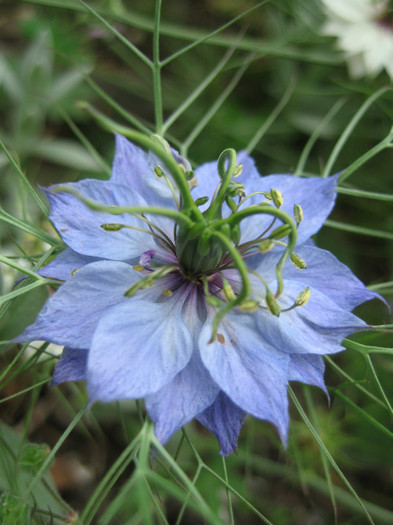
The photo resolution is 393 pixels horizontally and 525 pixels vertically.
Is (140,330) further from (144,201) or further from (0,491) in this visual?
(0,491)

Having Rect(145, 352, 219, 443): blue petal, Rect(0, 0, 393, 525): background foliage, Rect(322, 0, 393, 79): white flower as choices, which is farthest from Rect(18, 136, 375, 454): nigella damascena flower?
Rect(322, 0, 393, 79): white flower

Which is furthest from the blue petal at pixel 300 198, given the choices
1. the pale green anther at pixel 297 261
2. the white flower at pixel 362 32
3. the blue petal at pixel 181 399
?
the white flower at pixel 362 32

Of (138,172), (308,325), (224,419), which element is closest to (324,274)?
(308,325)

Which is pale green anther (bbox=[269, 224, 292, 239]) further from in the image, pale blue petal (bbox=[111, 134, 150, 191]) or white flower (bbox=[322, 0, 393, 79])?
white flower (bbox=[322, 0, 393, 79])

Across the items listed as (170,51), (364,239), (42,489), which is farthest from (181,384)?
(170,51)

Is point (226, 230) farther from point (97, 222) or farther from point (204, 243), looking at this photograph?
point (97, 222)

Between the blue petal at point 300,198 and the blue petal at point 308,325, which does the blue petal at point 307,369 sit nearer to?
the blue petal at point 308,325
